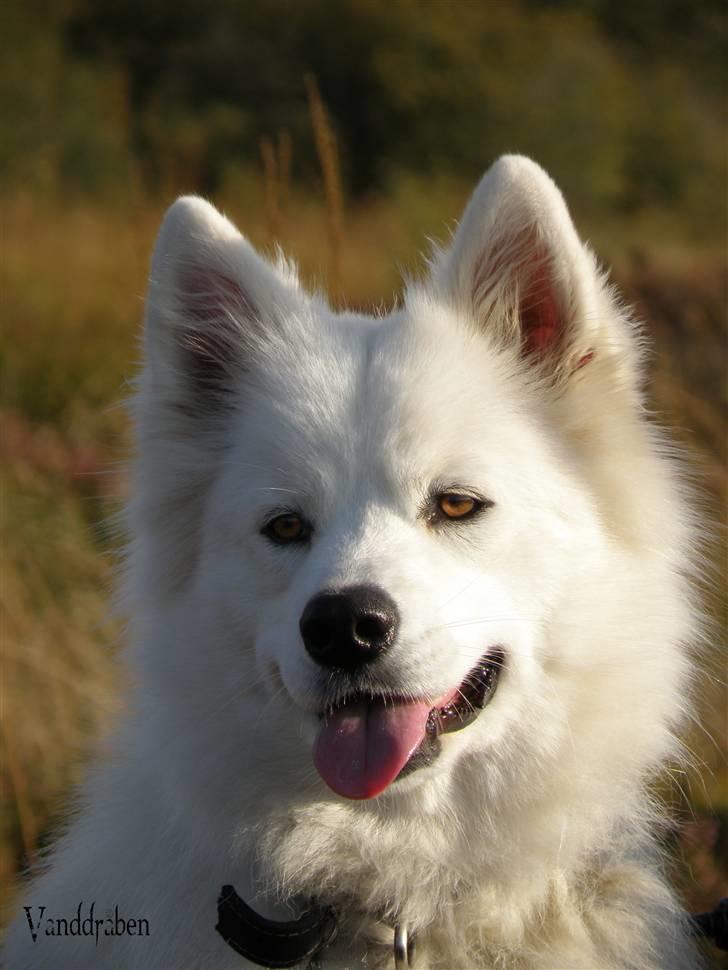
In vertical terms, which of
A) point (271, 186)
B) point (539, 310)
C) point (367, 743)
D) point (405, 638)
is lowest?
point (367, 743)

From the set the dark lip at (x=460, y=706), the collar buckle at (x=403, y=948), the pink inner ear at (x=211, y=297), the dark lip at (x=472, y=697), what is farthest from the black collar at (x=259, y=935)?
the pink inner ear at (x=211, y=297)

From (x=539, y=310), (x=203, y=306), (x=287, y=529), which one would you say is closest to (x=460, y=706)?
(x=287, y=529)

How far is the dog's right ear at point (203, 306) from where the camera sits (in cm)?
311

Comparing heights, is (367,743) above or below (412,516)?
below

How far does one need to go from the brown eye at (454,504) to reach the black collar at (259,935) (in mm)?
1100

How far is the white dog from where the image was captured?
2725mm

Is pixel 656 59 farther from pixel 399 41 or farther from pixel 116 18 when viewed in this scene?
pixel 116 18

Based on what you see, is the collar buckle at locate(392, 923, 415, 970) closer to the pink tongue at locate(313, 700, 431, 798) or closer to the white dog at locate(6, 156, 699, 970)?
the white dog at locate(6, 156, 699, 970)

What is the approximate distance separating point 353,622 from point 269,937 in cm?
79

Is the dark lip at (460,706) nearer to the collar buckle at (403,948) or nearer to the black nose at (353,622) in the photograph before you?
the black nose at (353,622)

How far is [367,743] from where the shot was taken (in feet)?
8.89

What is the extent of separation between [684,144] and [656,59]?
1269 centimetres

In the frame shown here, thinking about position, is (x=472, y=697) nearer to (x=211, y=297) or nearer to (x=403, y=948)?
(x=403, y=948)

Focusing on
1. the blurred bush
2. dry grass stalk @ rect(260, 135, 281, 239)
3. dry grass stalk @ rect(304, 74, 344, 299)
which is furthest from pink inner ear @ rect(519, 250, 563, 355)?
the blurred bush
